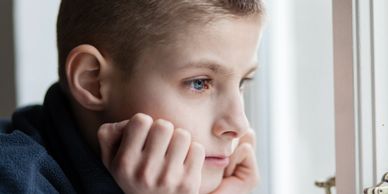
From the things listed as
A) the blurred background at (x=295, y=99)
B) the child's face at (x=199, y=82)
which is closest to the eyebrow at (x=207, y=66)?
the child's face at (x=199, y=82)

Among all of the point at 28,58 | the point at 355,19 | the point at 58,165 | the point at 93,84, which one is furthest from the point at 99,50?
the point at 28,58

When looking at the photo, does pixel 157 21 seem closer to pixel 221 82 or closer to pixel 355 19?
pixel 221 82

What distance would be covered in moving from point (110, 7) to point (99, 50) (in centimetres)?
5

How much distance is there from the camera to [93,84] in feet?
2.25

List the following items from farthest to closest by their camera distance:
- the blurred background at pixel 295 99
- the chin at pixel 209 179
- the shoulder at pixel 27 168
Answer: the blurred background at pixel 295 99, the chin at pixel 209 179, the shoulder at pixel 27 168

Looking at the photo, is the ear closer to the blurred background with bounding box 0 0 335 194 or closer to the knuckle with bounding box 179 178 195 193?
the knuckle with bounding box 179 178 195 193

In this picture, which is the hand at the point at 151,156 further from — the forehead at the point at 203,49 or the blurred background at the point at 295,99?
the blurred background at the point at 295,99

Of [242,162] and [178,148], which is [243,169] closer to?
[242,162]

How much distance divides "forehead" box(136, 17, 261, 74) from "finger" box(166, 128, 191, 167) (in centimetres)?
7

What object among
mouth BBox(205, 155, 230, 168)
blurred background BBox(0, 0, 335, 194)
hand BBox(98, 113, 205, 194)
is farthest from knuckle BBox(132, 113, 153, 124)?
blurred background BBox(0, 0, 335, 194)

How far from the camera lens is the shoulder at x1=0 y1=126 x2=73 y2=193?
599 millimetres

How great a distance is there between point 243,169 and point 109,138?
0.24 metres

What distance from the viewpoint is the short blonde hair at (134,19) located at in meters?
0.64

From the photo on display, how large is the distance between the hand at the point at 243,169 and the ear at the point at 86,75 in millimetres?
215
